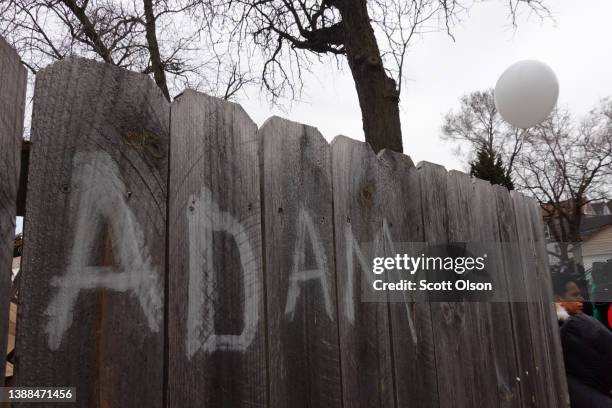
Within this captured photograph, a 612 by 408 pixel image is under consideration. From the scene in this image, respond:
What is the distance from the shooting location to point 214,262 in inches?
47.0

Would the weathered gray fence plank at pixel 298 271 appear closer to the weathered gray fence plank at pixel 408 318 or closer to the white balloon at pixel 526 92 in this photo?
the weathered gray fence plank at pixel 408 318

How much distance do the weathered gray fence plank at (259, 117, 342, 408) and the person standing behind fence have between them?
3076mm

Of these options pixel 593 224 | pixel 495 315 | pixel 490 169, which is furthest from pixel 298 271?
pixel 593 224

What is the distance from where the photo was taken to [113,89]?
1.10 meters

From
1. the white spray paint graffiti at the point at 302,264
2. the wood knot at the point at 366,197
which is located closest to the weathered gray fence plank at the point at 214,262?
the white spray paint graffiti at the point at 302,264

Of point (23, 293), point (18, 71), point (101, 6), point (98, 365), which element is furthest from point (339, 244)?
point (101, 6)

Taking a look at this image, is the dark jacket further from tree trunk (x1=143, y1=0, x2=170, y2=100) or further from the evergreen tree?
the evergreen tree

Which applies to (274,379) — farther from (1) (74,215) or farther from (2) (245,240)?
(1) (74,215)

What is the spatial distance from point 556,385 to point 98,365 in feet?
8.49

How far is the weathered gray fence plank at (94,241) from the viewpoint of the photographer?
0.95m

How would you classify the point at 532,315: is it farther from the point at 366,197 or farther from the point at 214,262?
the point at 214,262

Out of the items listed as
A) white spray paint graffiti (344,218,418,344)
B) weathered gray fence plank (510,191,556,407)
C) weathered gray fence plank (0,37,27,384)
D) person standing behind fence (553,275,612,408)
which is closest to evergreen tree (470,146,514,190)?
person standing behind fence (553,275,612,408)

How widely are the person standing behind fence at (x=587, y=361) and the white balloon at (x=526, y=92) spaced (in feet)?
10.3

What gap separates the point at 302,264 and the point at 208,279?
1.08 feet
